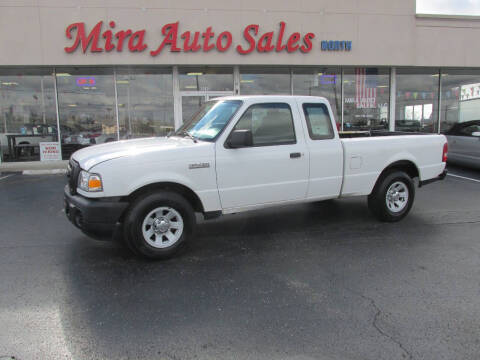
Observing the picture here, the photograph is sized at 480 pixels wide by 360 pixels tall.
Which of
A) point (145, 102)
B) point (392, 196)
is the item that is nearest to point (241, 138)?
point (392, 196)

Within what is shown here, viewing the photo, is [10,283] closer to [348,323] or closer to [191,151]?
[191,151]

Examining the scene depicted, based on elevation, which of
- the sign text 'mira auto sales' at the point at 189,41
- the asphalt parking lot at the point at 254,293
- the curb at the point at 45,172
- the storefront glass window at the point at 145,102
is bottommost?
the asphalt parking lot at the point at 254,293

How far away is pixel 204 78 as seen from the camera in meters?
14.2

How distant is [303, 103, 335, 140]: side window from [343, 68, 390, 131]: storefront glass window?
1020cm

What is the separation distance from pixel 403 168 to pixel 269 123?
2715mm

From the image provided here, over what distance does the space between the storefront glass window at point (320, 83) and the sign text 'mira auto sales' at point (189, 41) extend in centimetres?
133

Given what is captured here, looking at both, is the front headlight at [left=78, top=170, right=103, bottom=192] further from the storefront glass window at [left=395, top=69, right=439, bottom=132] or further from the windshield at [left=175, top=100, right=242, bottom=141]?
the storefront glass window at [left=395, top=69, right=439, bottom=132]

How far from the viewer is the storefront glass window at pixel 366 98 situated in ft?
49.3

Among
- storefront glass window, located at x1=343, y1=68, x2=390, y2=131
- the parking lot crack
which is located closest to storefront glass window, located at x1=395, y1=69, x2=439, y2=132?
storefront glass window, located at x1=343, y1=68, x2=390, y2=131

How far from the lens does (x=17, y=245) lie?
5.15m

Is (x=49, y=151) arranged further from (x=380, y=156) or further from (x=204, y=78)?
(x=380, y=156)

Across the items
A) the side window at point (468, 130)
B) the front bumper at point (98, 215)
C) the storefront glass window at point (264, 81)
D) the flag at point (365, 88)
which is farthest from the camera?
the flag at point (365, 88)

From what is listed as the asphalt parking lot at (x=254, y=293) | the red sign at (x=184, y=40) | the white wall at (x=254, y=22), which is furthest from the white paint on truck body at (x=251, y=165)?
the white wall at (x=254, y=22)

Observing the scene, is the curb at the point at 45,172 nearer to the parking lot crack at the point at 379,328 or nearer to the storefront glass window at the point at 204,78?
the storefront glass window at the point at 204,78
